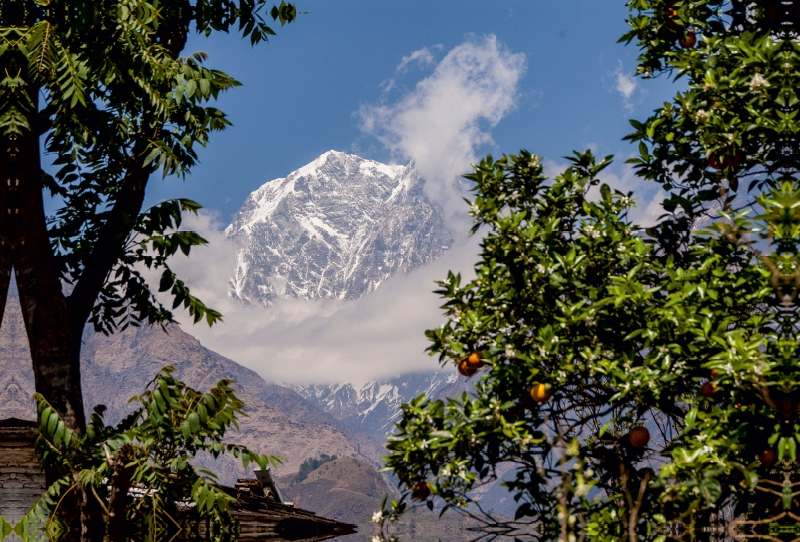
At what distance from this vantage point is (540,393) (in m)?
5.80

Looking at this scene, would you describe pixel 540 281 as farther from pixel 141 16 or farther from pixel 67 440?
pixel 141 16

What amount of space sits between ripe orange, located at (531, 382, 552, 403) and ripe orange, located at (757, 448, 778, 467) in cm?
159

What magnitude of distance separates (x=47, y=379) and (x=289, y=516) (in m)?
9.58

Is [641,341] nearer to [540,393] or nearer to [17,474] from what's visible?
[540,393]

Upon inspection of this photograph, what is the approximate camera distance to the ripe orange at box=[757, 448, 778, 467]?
5.19 m

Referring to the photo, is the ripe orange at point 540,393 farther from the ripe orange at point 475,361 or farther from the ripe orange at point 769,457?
the ripe orange at point 769,457

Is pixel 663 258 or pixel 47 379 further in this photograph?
pixel 47 379

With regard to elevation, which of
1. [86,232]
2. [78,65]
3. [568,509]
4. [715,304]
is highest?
[78,65]

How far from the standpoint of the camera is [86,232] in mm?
10672

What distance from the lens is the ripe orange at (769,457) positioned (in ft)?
17.0

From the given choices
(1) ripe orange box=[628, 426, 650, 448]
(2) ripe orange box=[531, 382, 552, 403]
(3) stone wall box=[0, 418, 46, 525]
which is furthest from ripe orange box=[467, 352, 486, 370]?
(3) stone wall box=[0, 418, 46, 525]

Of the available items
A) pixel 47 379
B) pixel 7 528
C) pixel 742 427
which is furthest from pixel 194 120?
pixel 742 427

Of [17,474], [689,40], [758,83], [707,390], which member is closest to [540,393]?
[707,390]

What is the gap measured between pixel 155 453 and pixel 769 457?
5.55 meters
